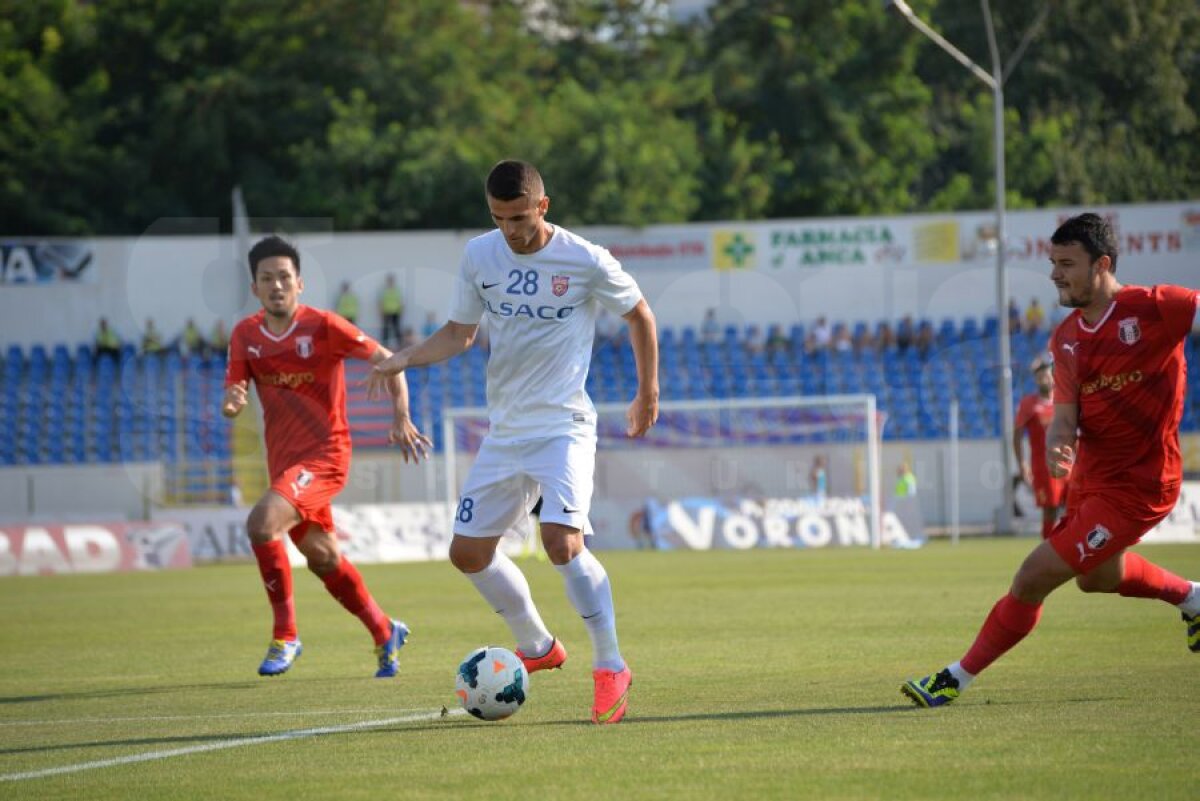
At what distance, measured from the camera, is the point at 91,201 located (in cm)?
4556

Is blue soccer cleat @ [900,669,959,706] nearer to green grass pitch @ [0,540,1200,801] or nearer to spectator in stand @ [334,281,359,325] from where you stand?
green grass pitch @ [0,540,1200,801]

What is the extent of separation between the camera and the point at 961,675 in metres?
7.89

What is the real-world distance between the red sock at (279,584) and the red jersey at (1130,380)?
5101 millimetres

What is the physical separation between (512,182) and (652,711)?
259 cm

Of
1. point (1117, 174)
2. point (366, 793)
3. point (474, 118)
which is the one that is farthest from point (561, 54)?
point (366, 793)

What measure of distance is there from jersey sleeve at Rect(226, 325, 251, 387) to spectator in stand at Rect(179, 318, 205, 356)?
27.5m

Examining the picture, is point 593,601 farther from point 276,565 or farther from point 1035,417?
point 1035,417

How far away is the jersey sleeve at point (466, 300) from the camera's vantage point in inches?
317

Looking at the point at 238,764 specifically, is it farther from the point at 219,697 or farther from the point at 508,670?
the point at 219,697

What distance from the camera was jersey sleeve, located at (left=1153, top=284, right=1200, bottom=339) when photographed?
7.81m

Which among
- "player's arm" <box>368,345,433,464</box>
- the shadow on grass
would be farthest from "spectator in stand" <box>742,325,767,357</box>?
"player's arm" <box>368,345,433,464</box>

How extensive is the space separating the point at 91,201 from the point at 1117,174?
27.2 metres

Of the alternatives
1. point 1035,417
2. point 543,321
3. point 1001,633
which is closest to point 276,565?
point 543,321

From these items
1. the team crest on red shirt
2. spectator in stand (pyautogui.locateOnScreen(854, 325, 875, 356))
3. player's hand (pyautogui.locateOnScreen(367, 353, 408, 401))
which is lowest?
spectator in stand (pyautogui.locateOnScreen(854, 325, 875, 356))
